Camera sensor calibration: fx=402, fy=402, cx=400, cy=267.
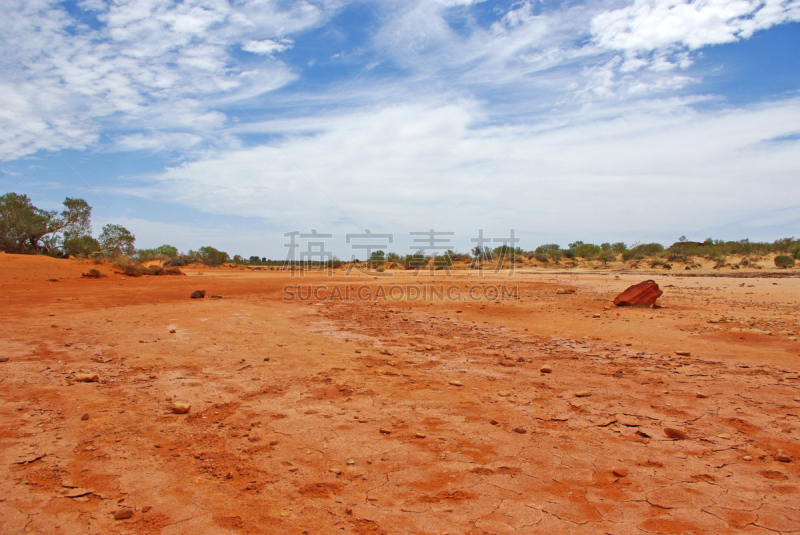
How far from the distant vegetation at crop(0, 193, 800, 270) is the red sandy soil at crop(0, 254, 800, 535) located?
21.9 meters

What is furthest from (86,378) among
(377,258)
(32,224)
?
(377,258)

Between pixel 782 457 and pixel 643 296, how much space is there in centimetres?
898

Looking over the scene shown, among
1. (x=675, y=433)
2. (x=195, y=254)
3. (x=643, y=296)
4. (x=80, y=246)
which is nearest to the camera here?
(x=675, y=433)

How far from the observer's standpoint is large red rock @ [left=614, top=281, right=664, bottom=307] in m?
11.0

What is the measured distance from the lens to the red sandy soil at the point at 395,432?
246 cm

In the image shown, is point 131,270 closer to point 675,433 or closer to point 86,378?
point 86,378

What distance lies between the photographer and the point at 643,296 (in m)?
11.1

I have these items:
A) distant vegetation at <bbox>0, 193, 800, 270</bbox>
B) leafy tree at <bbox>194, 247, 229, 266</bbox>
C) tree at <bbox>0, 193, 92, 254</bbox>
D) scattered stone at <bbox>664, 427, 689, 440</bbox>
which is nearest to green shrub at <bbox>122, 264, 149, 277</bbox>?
distant vegetation at <bbox>0, 193, 800, 270</bbox>

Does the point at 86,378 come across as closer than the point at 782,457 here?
No

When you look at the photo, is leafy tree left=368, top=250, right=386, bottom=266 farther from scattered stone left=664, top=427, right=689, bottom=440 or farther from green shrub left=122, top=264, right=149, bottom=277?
scattered stone left=664, top=427, right=689, bottom=440

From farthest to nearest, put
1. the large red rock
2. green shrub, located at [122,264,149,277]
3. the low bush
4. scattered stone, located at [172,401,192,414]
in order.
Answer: green shrub, located at [122,264,149,277], the low bush, the large red rock, scattered stone, located at [172,401,192,414]

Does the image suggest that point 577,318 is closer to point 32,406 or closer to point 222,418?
point 222,418

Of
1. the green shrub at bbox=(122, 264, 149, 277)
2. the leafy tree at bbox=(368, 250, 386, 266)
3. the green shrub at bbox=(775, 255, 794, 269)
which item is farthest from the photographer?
the leafy tree at bbox=(368, 250, 386, 266)

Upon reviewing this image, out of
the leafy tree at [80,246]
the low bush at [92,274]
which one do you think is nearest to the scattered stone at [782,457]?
the low bush at [92,274]
